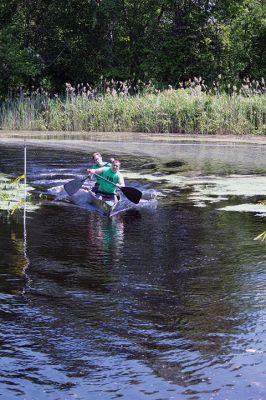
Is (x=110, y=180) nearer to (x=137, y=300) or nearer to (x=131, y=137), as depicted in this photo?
(x=137, y=300)

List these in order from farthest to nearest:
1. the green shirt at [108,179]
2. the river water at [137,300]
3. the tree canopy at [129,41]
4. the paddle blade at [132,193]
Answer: the tree canopy at [129,41] → the green shirt at [108,179] → the paddle blade at [132,193] → the river water at [137,300]

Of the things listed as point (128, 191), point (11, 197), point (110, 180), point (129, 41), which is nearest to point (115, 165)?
point (110, 180)

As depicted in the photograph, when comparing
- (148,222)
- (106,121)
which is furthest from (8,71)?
(148,222)

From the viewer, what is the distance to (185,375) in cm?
612

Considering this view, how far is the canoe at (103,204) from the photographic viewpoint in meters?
13.5

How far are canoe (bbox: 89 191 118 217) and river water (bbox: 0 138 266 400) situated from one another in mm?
197

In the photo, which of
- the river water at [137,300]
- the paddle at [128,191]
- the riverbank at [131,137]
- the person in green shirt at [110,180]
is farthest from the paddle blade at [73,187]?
the riverbank at [131,137]

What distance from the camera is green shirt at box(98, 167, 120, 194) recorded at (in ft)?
46.8

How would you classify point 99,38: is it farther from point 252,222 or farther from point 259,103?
point 252,222

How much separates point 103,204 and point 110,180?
0.93m

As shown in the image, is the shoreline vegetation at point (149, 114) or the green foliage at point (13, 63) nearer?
the shoreline vegetation at point (149, 114)

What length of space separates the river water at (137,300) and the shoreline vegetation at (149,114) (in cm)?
1283

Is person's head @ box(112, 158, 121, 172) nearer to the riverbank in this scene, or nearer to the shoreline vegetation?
the riverbank

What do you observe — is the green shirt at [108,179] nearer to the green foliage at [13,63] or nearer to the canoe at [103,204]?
the canoe at [103,204]
